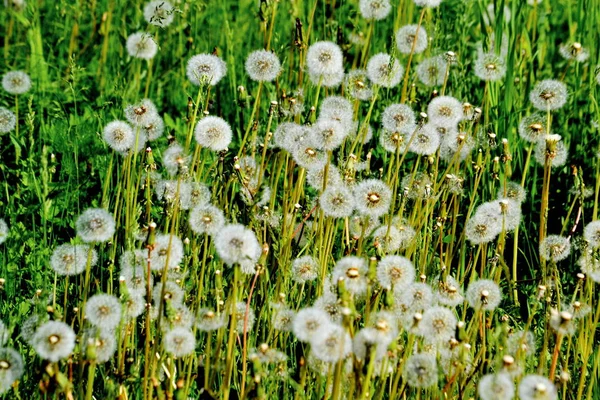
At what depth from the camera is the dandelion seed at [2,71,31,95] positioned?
3158mm

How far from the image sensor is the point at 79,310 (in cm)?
210

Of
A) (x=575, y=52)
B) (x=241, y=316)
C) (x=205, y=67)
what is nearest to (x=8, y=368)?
(x=241, y=316)

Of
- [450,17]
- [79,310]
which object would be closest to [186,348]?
[79,310]

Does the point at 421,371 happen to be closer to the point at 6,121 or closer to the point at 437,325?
the point at 437,325

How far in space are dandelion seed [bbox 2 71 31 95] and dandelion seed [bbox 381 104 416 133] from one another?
4.89 feet

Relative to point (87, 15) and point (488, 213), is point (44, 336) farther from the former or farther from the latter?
point (87, 15)

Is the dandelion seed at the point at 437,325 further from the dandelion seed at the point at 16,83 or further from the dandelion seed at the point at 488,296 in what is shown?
the dandelion seed at the point at 16,83

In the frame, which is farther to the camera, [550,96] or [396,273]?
[550,96]

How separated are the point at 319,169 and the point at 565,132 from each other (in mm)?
1348

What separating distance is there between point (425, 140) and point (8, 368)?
1.36 m

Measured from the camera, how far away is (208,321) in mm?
1916

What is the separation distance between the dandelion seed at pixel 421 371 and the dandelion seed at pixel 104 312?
64 cm

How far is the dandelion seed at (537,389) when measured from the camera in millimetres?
1603

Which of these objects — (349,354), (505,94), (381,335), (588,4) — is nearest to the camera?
(381,335)
